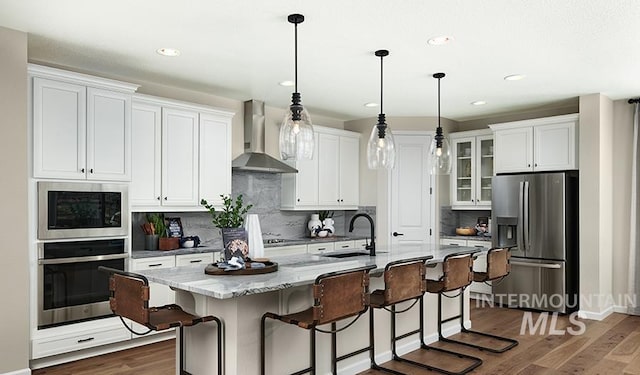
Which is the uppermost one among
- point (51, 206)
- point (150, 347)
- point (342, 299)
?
point (51, 206)

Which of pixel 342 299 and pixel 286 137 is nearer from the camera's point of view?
pixel 342 299

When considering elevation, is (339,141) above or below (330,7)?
below

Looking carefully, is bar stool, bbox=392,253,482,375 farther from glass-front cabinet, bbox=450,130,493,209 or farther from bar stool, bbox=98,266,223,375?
glass-front cabinet, bbox=450,130,493,209

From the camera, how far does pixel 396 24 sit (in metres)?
3.26

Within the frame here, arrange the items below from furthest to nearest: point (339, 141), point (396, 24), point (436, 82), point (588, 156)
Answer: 1. point (339, 141)
2. point (588, 156)
3. point (436, 82)
4. point (396, 24)

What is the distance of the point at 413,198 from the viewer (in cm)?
673

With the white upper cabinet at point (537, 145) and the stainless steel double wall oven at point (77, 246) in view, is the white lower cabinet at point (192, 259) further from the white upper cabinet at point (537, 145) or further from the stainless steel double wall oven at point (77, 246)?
the white upper cabinet at point (537, 145)

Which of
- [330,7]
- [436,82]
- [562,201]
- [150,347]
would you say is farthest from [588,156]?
[150,347]

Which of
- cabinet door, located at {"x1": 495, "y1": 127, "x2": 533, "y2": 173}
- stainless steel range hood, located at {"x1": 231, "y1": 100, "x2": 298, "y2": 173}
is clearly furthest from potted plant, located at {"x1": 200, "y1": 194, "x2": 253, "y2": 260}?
cabinet door, located at {"x1": 495, "y1": 127, "x2": 533, "y2": 173}

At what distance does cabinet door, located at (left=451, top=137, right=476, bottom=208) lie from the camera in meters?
6.73

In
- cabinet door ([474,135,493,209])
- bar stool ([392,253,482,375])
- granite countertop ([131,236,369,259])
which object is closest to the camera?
bar stool ([392,253,482,375])

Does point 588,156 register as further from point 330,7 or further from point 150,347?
point 150,347

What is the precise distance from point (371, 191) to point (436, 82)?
232 cm

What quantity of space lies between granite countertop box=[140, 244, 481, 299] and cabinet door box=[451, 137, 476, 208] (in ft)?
9.61
